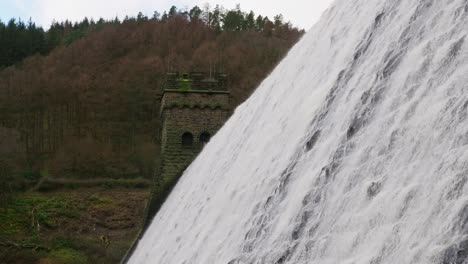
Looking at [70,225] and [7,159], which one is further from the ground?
[7,159]

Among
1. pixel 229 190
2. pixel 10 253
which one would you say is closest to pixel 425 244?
pixel 229 190

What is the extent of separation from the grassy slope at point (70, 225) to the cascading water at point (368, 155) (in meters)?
25.8

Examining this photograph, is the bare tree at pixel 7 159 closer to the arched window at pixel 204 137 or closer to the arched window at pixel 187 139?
the arched window at pixel 187 139

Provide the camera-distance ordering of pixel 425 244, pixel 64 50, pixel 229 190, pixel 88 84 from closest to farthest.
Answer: pixel 425 244 → pixel 229 190 → pixel 88 84 → pixel 64 50

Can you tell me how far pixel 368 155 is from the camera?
4375mm

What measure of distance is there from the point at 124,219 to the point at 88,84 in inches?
847

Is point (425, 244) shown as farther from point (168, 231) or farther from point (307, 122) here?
point (168, 231)

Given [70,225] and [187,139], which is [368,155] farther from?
[70,225]

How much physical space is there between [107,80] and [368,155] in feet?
196

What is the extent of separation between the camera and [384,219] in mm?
3719

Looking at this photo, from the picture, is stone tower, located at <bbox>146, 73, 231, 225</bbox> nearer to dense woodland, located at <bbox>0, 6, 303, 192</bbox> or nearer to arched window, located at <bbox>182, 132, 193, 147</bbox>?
arched window, located at <bbox>182, 132, 193, 147</bbox>

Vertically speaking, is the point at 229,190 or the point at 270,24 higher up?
the point at 270,24

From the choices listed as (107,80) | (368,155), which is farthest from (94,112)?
(368,155)

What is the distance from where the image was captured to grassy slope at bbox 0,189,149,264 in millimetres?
34250
